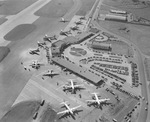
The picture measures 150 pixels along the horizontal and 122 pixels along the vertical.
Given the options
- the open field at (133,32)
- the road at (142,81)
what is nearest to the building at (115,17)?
the open field at (133,32)

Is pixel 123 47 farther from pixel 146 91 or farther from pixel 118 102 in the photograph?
pixel 118 102

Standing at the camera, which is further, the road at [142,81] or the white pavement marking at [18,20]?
the white pavement marking at [18,20]

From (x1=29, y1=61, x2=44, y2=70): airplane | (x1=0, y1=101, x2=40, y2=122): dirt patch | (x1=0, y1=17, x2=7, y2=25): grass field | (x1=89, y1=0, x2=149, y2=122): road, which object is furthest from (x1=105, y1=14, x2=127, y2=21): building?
(x1=0, y1=101, x2=40, y2=122): dirt patch

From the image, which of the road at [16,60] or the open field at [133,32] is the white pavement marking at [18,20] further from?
the open field at [133,32]

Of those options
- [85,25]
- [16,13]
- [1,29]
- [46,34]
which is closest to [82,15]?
[85,25]

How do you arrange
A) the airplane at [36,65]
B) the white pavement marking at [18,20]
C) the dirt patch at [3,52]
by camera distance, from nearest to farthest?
1. the airplane at [36,65]
2. the dirt patch at [3,52]
3. the white pavement marking at [18,20]

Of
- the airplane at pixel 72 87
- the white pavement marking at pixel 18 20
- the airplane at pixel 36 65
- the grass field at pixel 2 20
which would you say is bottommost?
the airplane at pixel 72 87
